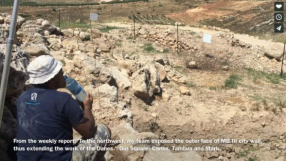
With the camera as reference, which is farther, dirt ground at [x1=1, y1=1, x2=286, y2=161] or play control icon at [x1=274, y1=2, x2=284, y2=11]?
play control icon at [x1=274, y1=2, x2=284, y2=11]

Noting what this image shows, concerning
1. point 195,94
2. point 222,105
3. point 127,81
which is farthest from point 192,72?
point 127,81

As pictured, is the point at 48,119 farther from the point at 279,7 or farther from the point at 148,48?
the point at 279,7

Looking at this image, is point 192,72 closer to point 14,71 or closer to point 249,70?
point 249,70

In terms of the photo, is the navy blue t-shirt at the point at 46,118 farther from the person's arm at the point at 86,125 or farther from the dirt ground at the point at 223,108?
the dirt ground at the point at 223,108

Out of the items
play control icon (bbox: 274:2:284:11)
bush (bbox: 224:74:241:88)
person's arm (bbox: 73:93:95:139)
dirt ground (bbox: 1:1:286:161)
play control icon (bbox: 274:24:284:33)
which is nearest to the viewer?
person's arm (bbox: 73:93:95:139)

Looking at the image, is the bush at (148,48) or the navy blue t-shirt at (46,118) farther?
the bush at (148,48)

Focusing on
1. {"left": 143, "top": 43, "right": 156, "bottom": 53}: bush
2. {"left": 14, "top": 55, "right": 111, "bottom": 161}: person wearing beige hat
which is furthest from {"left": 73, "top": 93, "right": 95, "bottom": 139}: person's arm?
{"left": 143, "top": 43, "right": 156, "bottom": 53}: bush

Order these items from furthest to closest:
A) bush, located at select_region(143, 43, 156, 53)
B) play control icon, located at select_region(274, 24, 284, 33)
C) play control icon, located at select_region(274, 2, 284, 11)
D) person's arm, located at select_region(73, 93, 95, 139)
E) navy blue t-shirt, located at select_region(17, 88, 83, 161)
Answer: play control icon, located at select_region(274, 2, 284, 11)
play control icon, located at select_region(274, 24, 284, 33)
bush, located at select_region(143, 43, 156, 53)
person's arm, located at select_region(73, 93, 95, 139)
navy blue t-shirt, located at select_region(17, 88, 83, 161)

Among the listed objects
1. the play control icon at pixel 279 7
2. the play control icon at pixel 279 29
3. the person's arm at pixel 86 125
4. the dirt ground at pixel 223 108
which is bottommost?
the dirt ground at pixel 223 108

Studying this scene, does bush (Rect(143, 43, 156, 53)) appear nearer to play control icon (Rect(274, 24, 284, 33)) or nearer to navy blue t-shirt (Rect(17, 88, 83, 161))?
navy blue t-shirt (Rect(17, 88, 83, 161))

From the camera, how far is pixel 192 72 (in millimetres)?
11883

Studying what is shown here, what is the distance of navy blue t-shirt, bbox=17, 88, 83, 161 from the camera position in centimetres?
285

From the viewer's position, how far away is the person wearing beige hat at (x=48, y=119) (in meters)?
2.86

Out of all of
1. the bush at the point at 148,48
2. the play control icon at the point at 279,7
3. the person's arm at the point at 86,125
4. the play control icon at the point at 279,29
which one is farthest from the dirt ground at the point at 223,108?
the play control icon at the point at 279,7
